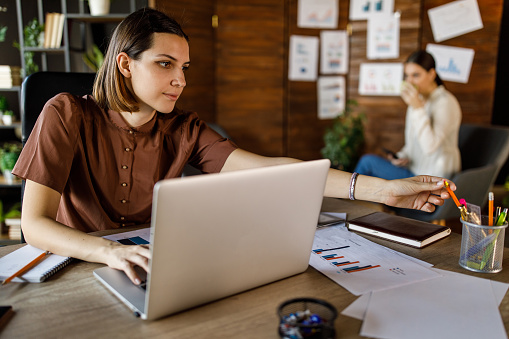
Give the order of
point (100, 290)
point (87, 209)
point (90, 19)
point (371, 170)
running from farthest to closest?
1. point (90, 19)
2. point (371, 170)
3. point (87, 209)
4. point (100, 290)

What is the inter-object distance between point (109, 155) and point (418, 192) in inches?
36.5

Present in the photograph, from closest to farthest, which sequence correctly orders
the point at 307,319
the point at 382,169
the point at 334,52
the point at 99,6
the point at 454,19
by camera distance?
the point at 307,319, the point at 382,169, the point at 99,6, the point at 454,19, the point at 334,52

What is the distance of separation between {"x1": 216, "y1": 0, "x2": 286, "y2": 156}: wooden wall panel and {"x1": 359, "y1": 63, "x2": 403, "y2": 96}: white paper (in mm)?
754

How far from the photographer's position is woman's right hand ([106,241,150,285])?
854 mm

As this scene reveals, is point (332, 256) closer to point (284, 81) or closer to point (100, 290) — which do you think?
point (100, 290)

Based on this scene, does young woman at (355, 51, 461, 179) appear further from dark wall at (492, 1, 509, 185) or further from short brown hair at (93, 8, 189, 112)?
short brown hair at (93, 8, 189, 112)

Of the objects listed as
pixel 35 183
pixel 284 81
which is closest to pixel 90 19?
pixel 284 81

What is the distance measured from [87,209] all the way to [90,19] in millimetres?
2566

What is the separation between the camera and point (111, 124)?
4.55 feet

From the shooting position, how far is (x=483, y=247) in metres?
0.98

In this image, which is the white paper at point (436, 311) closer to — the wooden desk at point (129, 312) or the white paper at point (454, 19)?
the wooden desk at point (129, 312)

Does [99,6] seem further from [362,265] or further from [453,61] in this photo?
[362,265]

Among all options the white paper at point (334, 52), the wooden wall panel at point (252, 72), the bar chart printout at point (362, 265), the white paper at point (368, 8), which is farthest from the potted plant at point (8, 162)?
the white paper at point (368, 8)

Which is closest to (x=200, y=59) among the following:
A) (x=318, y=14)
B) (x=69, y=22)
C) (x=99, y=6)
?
(x=99, y=6)
